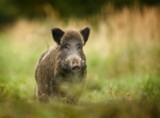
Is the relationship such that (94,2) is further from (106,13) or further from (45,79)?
(45,79)

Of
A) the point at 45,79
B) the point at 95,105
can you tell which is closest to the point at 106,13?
the point at 45,79

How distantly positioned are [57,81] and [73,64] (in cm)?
46

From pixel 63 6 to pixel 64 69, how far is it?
17007 mm

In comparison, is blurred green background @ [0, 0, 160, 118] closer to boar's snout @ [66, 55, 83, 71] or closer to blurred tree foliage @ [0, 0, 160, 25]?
blurred tree foliage @ [0, 0, 160, 25]

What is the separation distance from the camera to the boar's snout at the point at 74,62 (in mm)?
9613

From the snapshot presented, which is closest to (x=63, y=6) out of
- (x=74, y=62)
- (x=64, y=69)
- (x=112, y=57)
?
(x=112, y=57)

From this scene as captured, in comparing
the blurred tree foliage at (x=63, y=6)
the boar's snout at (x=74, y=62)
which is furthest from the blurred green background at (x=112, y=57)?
the boar's snout at (x=74, y=62)

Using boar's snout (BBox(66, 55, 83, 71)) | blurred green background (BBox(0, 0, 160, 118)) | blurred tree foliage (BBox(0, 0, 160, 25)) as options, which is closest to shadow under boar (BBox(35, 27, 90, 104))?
boar's snout (BBox(66, 55, 83, 71))

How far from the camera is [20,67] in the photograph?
18.0 meters

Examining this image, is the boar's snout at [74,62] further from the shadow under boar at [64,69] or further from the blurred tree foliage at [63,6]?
the blurred tree foliage at [63,6]

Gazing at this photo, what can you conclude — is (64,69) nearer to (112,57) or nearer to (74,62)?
(74,62)

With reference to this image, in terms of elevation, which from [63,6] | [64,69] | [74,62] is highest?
[63,6]

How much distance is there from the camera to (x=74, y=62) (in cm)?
968

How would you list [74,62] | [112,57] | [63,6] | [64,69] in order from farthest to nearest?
[63,6] < [112,57] < [64,69] < [74,62]
